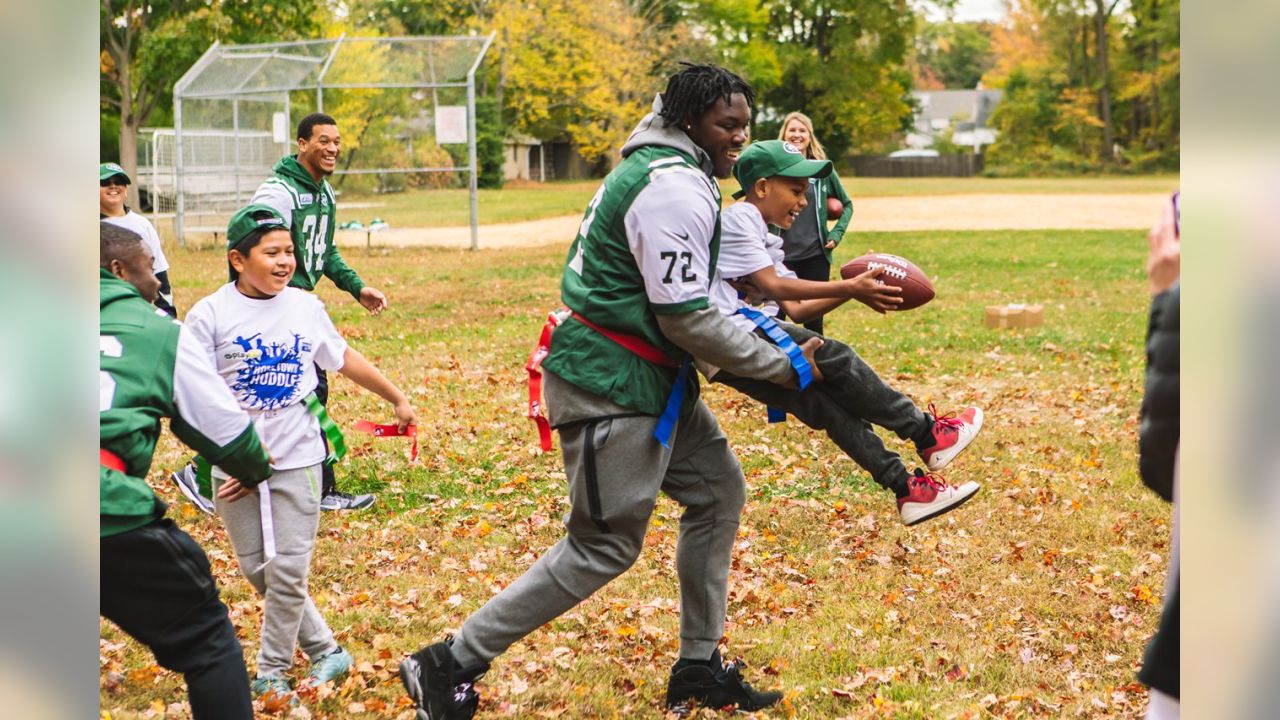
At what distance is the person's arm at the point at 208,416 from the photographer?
11.1 ft

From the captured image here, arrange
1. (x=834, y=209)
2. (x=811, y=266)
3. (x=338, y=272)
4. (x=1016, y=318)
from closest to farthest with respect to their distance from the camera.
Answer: (x=338, y=272)
(x=834, y=209)
(x=811, y=266)
(x=1016, y=318)

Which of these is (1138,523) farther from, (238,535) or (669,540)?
(238,535)

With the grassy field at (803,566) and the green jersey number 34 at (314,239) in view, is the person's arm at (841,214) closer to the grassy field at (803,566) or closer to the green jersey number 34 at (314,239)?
the grassy field at (803,566)

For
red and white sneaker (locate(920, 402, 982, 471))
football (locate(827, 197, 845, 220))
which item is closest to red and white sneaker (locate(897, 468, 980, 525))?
red and white sneaker (locate(920, 402, 982, 471))

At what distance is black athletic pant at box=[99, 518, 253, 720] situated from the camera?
10.9ft

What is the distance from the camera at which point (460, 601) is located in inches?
235

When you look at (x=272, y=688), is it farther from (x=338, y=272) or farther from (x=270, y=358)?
(x=338, y=272)

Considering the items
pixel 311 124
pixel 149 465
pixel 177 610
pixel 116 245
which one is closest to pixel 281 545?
pixel 177 610

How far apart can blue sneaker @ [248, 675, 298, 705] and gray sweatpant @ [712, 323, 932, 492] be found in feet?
6.33

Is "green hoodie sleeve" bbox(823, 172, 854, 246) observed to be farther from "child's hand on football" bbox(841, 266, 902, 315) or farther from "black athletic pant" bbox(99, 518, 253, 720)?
"black athletic pant" bbox(99, 518, 253, 720)

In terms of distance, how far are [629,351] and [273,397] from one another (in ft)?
4.40

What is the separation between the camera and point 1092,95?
6038cm
